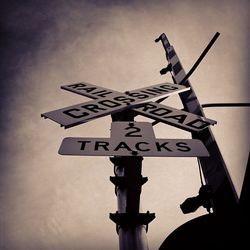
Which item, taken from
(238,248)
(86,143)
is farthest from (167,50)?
(238,248)

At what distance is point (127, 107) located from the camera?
2703 millimetres

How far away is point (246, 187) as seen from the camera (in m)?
1.85

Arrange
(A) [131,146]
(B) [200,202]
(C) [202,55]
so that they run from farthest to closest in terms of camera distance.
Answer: (C) [202,55], (B) [200,202], (A) [131,146]

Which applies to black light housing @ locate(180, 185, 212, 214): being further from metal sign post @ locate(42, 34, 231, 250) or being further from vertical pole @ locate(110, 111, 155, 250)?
vertical pole @ locate(110, 111, 155, 250)

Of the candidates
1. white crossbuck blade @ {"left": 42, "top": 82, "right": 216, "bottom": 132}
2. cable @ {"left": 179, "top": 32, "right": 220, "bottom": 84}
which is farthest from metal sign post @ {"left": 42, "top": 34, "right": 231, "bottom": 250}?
cable @ {"left": 179, "top": 32, "right": 220, "bottom": 84}

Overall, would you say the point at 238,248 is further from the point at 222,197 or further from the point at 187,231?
the point at 222,197

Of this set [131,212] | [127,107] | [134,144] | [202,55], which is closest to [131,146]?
[134,144]

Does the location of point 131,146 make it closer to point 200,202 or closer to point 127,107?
point 127,107

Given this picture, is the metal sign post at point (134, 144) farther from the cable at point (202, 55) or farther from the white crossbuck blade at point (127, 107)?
the cable at point (202, 55)

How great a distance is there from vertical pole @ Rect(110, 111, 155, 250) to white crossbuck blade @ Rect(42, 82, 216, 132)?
0.46 meters

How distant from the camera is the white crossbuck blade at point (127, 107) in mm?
2412

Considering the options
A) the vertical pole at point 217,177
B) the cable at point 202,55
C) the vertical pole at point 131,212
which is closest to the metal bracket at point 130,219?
the vertical pole at point 131,212

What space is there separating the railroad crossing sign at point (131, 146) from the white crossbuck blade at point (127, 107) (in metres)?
0.28

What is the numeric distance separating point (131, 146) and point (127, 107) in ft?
2.46
